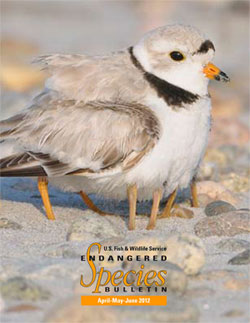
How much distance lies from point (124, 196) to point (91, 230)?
1.55 feet

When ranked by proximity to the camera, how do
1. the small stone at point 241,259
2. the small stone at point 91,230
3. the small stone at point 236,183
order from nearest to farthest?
the small stone at point 241,259
the small stone at point 91,230
the small stone at point 236,183

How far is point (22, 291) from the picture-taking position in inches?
122

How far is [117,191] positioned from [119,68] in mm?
729

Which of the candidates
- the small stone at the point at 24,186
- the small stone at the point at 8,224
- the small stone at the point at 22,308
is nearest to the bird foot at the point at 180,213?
the small stone at the point at 8,224

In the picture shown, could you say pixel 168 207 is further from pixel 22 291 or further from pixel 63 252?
pixel 22 291

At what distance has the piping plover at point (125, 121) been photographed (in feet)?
13.3

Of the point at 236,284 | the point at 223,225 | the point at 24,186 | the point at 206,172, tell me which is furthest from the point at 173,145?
the point at 24,186

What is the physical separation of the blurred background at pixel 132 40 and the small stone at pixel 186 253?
1943 millimetres

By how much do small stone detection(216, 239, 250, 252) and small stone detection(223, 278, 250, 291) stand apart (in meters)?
0.48

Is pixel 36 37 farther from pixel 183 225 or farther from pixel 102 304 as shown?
pixel 102 304

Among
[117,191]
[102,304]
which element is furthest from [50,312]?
[117,191]

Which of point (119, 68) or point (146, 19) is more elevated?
point (146, 19)

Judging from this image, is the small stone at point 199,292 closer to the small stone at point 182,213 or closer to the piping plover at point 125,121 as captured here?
the piping plover at point 125,121

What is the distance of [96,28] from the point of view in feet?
49.3
